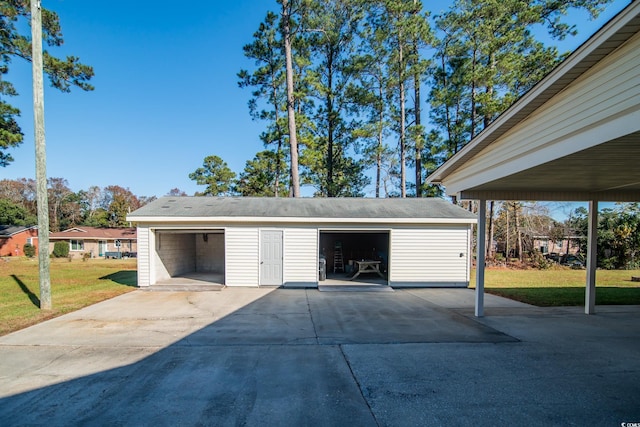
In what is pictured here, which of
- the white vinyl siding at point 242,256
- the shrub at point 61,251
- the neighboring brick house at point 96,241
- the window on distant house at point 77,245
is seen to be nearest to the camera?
the white vinyl siding at point 242,256

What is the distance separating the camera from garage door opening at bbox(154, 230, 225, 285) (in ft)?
34.0

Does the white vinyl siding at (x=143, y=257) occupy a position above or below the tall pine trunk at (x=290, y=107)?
below

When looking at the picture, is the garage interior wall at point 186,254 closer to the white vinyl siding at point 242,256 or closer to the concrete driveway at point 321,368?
the white vinyl siding at point 242,256

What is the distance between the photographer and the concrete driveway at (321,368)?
9.48 ft

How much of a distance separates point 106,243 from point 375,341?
112 ft

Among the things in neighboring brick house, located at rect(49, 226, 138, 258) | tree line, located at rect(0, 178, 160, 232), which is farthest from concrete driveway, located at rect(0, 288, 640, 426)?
tree line, located at rect(0, 178, 160, 232)

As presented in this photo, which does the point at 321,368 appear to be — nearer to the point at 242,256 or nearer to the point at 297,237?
the point at 297,237

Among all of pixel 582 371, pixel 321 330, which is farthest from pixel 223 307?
pixel 582 371

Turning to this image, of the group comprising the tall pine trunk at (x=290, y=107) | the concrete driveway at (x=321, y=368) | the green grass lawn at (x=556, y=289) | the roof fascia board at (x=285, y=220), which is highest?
the tall pine trunk at (x=290, y=107)

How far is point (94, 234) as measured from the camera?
96.9 ft

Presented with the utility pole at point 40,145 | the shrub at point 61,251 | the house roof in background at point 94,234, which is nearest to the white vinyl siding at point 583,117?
the utility pole at point 40,145

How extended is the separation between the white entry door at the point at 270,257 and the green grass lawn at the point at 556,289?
7.00 metres

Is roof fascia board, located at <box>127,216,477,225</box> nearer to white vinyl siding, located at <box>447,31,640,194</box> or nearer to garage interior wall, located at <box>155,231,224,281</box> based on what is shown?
garage interior wall, located at <box>155,231,224,281</box>

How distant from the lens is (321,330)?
546 centimetres
